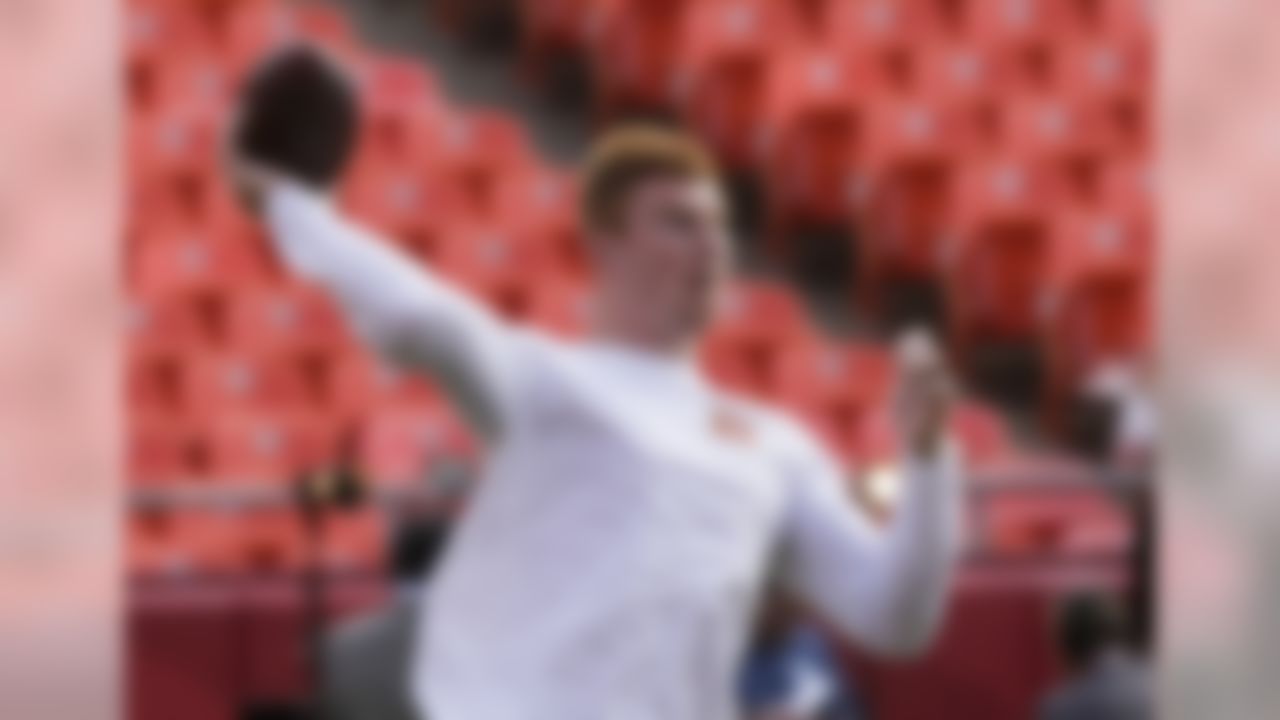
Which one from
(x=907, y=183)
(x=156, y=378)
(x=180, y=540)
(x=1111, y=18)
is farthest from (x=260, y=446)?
(x=1111, y=18)

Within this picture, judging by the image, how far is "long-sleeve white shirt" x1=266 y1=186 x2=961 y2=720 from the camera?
8.84 feet

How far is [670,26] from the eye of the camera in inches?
334

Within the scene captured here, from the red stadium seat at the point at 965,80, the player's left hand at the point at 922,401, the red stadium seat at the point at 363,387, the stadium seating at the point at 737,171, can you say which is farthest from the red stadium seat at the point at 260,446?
the player's left hand at the point at 922,401

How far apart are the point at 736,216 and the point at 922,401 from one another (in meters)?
6.00

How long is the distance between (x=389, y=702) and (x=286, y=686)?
2.08m

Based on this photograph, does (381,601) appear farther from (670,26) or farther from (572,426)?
(670,26)

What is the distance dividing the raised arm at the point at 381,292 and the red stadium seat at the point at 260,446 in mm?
4033

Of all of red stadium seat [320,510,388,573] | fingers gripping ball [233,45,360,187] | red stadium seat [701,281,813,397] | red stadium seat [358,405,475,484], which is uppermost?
red stadium seat [701,281,813,397]

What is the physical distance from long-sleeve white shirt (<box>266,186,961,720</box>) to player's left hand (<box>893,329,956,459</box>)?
0.02 meters

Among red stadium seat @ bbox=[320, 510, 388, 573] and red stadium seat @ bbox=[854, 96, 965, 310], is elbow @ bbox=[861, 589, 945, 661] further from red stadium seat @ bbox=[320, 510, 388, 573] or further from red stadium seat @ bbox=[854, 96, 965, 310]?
red stadium seat @ bbox=[854, 96, 965, 310]

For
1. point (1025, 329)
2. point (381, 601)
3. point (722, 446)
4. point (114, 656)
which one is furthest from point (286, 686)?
point (114, 656)

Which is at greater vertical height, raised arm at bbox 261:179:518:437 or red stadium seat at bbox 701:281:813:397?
red stadium seat at bbox 701:281:813:397

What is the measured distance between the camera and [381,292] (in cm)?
262

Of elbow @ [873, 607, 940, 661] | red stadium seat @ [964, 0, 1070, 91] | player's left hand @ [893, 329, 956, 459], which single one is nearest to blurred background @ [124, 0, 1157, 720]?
red stadium seat @ [964, 0, 1070, 91]
